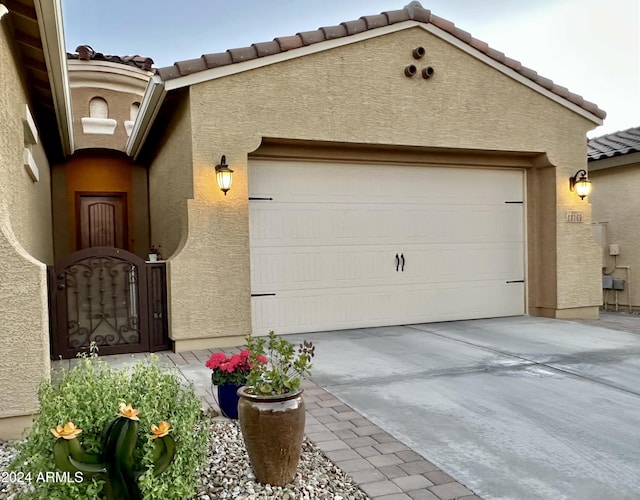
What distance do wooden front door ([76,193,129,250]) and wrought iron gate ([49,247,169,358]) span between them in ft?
16.1

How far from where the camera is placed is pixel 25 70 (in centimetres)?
613

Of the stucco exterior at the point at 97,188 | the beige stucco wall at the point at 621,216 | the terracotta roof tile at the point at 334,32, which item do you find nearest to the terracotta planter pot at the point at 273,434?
the terracotta roof tile at the point at 334,32

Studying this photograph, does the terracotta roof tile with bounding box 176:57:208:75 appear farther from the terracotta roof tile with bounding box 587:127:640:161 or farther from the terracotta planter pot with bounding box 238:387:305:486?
the terracotta roof tile with bounding box 587:127:640:161

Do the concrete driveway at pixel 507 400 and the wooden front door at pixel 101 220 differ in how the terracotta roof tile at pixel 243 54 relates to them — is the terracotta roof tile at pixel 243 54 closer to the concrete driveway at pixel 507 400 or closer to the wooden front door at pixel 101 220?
the concrete driveway at pixel 507 400

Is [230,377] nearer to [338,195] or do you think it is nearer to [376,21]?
[338,195]

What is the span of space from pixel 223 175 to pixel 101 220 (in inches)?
221

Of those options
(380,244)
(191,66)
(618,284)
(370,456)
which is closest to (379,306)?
(380,244)

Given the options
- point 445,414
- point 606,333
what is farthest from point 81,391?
point 606,333

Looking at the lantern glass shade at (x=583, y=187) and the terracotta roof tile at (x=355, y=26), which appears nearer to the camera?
the terracotta roof tile at (x=355, y=26)

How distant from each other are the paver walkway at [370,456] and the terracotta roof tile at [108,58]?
374 inches

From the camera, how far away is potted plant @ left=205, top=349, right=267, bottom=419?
3.82m

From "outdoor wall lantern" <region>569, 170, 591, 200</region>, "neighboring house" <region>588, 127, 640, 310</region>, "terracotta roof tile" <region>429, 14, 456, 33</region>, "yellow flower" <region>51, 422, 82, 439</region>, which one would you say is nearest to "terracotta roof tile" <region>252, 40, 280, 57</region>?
"terracotta roof tile" <region>429, 14, 456, 33</region>

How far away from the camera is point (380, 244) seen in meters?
8.03

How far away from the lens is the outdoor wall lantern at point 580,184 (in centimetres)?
841
